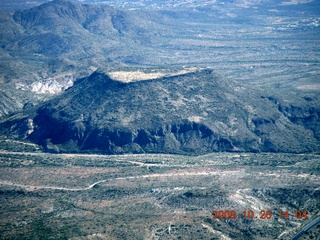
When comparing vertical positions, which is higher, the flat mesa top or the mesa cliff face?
the flat mesa top

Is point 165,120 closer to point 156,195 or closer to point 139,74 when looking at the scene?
point 139,74

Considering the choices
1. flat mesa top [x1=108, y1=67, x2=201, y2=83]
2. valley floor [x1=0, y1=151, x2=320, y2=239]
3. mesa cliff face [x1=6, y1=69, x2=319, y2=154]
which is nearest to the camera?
valley floor [x1=0, y1=151, x2=320, y2=239]

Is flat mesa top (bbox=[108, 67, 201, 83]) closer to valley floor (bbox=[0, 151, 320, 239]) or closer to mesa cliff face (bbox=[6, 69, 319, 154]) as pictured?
mesa cliff face (bbox=[6, 69, 319, 154])

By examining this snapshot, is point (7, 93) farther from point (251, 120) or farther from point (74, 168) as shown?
point (251, 120)

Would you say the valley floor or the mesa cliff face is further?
the mesa cliff face

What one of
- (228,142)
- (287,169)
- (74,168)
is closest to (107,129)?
(74,168)
